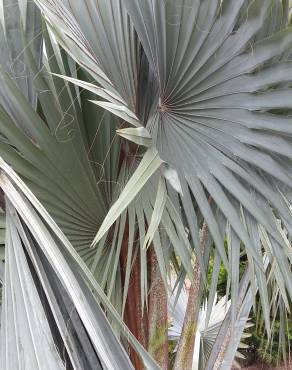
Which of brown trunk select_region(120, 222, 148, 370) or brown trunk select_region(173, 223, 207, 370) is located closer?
brown trunk select_region(120, 222, 148, 370)

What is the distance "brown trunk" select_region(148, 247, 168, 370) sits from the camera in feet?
5.74

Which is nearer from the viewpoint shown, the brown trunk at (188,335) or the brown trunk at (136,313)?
the brown trunk at (136,313)

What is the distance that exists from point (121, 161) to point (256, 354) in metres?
3.73

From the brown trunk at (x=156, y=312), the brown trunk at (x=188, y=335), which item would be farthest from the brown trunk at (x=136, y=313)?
the brown trunk at (x=188, y=335)

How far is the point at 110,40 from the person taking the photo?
131 centimetres

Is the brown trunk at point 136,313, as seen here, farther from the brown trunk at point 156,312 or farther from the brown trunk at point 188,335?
the brown trunk at point 188,335

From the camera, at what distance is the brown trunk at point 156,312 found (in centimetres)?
175

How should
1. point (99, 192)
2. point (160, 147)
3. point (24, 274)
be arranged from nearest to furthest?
point (24, 274) → point (160, 147) → point (99, 192)

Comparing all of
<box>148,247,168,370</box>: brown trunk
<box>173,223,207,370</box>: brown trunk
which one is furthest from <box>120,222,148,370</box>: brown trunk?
<box>173,223,207,370</box>: brown trunk

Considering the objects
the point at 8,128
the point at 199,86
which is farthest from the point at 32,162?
the point at 199,86

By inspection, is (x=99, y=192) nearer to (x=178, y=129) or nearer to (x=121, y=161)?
(x=121, y=161)

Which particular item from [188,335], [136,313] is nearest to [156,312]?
[136,313]

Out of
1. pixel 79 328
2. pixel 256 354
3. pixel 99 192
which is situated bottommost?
pixel 256 354

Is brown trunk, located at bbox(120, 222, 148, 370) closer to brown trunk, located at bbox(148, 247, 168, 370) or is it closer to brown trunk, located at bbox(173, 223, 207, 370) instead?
brown trunk, located at bbox(148, 247, 168, 370)
